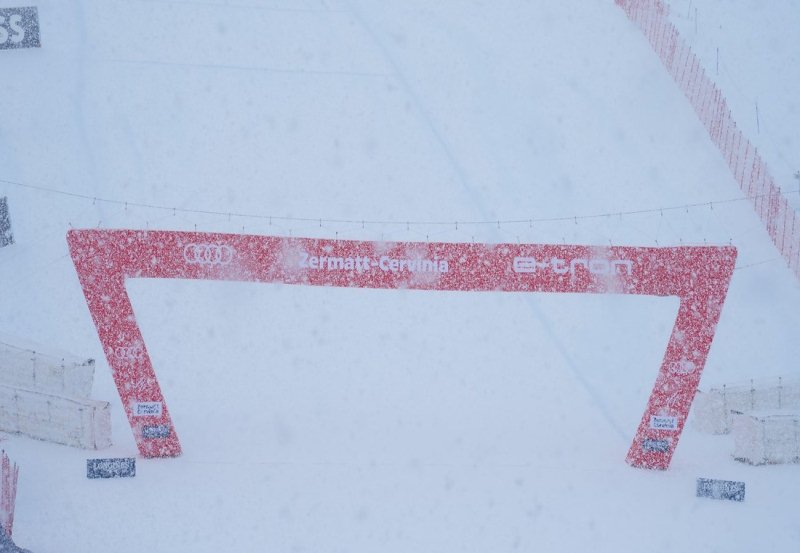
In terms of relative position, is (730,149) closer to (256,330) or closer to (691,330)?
(691,330)

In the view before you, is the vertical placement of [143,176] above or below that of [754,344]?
A: above

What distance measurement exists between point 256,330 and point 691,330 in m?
6.21

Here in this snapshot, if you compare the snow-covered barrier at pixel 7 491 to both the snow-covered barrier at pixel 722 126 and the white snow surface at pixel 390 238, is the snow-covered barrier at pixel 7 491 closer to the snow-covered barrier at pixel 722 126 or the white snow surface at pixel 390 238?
the white snow surface at pixel 390 238

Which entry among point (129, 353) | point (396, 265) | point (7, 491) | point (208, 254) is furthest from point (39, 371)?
point (396, 265)

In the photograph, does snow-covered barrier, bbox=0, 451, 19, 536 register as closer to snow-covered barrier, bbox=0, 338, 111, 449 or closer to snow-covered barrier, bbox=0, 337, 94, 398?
snow-covered barrier, bbox=0, 338, 111, 449

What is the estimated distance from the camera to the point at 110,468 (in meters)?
8.05

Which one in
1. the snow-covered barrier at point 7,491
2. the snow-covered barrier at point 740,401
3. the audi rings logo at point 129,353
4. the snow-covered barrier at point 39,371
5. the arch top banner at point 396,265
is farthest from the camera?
the snow-covered barrier at point 740,401

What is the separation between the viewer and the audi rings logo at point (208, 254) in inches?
323

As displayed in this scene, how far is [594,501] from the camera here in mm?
8023

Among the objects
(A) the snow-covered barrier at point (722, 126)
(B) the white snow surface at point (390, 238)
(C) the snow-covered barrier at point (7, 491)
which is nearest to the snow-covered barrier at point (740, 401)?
(B) the white snow surface at point (390, 238)

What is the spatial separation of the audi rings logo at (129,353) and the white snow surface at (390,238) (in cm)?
111

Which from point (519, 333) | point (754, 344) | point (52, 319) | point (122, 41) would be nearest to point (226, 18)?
point (122, 41)

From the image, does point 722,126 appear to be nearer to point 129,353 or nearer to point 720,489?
point 720,489

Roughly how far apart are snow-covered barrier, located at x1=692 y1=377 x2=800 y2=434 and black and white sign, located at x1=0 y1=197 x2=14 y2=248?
1071 cm
